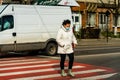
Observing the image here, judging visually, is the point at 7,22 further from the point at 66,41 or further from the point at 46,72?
the point at 66,41

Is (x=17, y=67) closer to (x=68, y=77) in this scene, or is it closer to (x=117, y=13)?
(x=68, y=77)

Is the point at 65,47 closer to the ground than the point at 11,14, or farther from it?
closer to the ground

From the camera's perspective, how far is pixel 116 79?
12766 mm

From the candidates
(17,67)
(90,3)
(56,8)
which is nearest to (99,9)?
(90,3)

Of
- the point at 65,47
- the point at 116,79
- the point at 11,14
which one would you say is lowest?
the point at 116,79

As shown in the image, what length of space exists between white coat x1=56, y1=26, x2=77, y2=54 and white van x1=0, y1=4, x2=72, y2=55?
22.5 feet

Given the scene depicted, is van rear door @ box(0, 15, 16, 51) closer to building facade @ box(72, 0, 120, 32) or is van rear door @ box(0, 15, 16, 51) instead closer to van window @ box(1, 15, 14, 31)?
van window @ box(1, 15, 14, 31)

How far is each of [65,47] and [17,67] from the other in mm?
3388

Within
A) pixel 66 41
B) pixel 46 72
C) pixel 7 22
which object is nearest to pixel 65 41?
pixel 66 41

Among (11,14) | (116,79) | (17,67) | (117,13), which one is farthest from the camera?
(117,13)

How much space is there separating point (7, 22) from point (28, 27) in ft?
3.55

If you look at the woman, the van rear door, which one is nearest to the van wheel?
the van rear door

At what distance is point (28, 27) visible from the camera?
20.6 m

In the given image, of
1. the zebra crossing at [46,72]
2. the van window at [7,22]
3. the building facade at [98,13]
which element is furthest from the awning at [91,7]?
the zebra crossing at [46,72]
